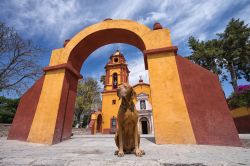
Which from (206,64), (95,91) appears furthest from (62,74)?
(95,91)

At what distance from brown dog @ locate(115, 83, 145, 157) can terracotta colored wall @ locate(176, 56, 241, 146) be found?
2669 mm

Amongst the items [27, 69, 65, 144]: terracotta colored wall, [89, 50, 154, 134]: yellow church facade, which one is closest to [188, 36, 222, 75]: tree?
[89, 50, 154, 134]: yellow church facade

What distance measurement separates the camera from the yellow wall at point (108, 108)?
21.7 m

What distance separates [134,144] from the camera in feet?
10.1

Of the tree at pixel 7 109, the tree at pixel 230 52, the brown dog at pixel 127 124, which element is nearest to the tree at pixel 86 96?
the tree at pixel 7 109

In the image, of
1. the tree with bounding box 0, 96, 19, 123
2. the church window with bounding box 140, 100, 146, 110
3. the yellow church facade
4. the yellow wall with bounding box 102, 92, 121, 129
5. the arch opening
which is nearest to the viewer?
the arch opening

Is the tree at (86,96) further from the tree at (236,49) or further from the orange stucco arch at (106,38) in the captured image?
the tree at (236,49)

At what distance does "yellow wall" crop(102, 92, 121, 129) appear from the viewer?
2171 centimetres

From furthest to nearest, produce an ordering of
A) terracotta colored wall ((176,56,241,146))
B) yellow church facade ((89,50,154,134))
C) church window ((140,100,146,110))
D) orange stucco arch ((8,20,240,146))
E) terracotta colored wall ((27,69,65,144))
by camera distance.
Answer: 1. church window ((140,100,146,110))
2. yellow church facade ((89,50,154,134))
3. terracotta colored wall ((27,69,65,144))
4. orange stucco arch ((8,20,240,146))
5. terracotta colored wall ((176,56,241,146))

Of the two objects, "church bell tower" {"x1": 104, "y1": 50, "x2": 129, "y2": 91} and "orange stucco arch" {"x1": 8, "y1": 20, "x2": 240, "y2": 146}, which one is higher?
"church bell tower" {"x1": 104, "y1": 50, "x2": 129, "y2": 91}

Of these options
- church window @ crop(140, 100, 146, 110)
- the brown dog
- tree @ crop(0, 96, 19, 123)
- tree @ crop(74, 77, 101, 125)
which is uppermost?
tree @ crop(74, 77, 101, 125)

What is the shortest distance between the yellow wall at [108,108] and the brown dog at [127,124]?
1834 centimetres

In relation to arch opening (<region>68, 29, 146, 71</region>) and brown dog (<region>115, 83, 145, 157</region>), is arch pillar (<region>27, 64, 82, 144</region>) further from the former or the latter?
brown dog (<region>115, 83, 145, 157</region>)

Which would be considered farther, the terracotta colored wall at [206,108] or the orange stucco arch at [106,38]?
the orange stucco arch at [106,38]
